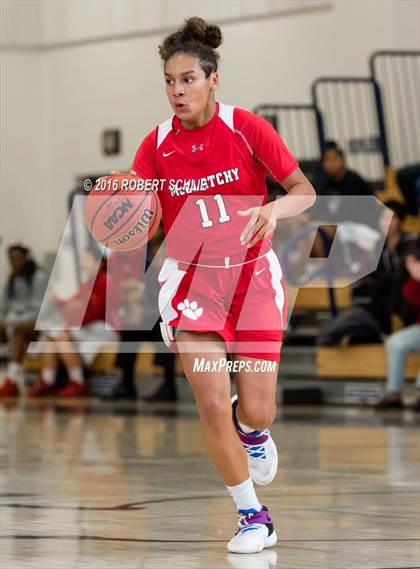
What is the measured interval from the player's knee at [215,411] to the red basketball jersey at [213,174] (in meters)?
0.55

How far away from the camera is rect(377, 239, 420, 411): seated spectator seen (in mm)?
12008

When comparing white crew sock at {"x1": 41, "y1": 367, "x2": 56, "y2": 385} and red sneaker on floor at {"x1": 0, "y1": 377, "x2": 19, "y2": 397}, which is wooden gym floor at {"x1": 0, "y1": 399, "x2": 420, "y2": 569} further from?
red sneaker on floor at {"x1": 0, "y1": 377, "x2": 19, "y2": 397}

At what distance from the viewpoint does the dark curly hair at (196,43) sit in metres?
5.32

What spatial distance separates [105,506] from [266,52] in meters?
12.1

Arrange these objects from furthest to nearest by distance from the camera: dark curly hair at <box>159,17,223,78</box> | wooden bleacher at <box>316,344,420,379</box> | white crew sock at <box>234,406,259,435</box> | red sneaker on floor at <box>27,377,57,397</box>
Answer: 1. red sneaker on floor at <box>27,377,57,397</box>
2. wooden bleacher at <box>316,344,420,379</box>
3. white crew sock at <box>234,406,259,435</box>
4. dark curly hair at <box>159,17,223,78</box>

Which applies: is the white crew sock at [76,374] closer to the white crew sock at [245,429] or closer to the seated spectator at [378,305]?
the seated spectator at [378,305]

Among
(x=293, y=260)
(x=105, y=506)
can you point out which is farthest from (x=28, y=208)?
→ (x=105, y=506)

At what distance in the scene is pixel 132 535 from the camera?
18.7 feet

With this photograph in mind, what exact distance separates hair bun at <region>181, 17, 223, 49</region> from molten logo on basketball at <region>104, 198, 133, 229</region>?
68 cm

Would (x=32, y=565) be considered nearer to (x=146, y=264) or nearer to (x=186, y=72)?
(x=186, y=72)

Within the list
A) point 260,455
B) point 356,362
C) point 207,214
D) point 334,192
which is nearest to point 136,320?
point 334,192

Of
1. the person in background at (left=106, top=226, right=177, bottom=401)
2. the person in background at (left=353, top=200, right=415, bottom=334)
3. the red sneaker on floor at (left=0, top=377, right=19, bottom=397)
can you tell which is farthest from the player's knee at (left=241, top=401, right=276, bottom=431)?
the red sneaker on floor at (left=0, top=377, right=19, bottom=397)

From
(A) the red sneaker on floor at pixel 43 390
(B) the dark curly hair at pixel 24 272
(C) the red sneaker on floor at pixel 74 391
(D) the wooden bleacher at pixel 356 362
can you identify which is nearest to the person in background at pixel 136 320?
(C) the red sneaker on floor at pixel 74 391

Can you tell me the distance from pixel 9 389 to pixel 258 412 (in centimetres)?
1027
